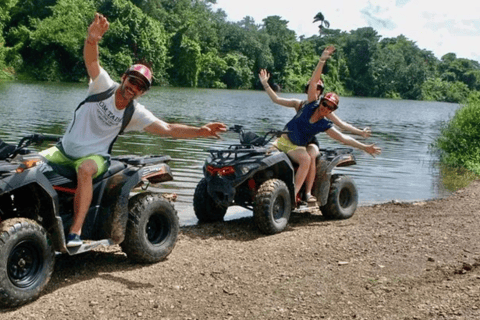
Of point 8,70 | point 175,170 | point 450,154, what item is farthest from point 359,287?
point 8,70

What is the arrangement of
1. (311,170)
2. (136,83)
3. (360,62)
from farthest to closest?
(360,62) < (311,170) < (136,83)

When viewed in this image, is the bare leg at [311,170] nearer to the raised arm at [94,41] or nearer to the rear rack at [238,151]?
the rear rack at [238,151]

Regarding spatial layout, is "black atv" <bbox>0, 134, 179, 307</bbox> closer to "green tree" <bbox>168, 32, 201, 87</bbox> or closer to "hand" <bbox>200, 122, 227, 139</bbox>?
"hand" <bbox>200, 122, 227, 139</bbox>

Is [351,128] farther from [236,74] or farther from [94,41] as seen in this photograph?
[236,74]

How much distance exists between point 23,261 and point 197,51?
84.1 meters

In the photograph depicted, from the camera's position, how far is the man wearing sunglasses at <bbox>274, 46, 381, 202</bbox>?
895cm

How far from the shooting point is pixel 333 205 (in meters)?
9.74

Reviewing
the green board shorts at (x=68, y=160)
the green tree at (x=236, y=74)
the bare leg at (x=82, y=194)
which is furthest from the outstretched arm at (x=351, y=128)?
the green tree at (x=236, y=74)

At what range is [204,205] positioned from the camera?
892 cm

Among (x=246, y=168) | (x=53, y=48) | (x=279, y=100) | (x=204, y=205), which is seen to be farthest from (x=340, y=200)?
(x=53, y=48)

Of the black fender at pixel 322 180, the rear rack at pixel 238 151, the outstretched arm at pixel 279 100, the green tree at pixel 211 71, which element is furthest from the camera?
the green tree at pixel 211 71

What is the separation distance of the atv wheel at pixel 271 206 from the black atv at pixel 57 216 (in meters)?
1.69

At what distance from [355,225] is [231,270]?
3328mm

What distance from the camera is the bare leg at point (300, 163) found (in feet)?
29.5
